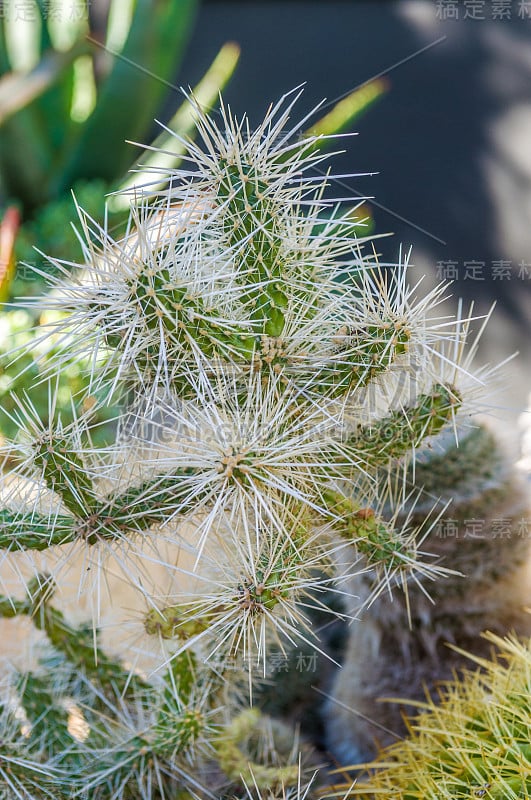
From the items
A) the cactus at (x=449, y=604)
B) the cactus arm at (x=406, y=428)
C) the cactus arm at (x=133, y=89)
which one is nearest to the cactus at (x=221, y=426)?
the cactus arm at (x=406, y=428)

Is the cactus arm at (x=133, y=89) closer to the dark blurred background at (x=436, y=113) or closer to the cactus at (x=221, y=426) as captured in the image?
the dark blurred background at (x=436, y=113)

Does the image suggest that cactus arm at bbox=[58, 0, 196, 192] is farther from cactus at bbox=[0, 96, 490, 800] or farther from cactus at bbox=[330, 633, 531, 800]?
cactus at bbox=[330, 633, 531, 800]

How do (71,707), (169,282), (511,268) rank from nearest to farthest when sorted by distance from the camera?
(169,282) < (71,707) < (511,268)

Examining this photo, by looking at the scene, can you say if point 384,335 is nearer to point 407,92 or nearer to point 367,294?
point 367,294

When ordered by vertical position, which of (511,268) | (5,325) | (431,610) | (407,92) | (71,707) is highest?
(407,92)

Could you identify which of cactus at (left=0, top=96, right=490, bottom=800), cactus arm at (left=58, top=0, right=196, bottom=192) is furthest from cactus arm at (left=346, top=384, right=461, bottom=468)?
cactus arm at (left=58, top=0, right=196, bottom=192)

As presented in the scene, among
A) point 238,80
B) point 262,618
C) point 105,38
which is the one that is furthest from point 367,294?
point 105,38
